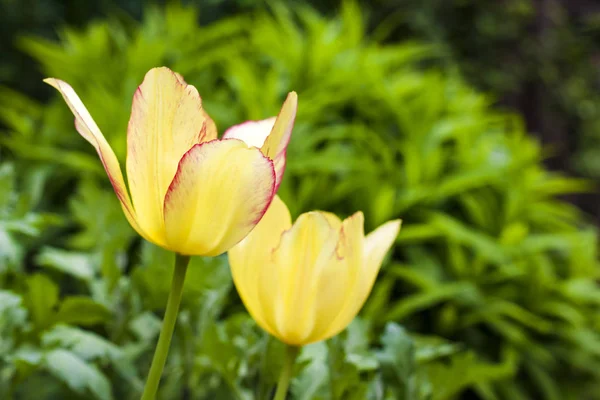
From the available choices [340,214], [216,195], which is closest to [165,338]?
[216,195]

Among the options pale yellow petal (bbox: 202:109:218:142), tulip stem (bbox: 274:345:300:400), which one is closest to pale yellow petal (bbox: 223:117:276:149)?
pale yellow petal (bbox: 202:109:218:142)

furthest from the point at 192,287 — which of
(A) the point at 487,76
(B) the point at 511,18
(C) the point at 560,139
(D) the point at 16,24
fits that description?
(C) the point at 560,139

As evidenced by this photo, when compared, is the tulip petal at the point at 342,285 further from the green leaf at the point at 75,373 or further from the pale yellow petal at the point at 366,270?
the green leaf at the point at 75,373

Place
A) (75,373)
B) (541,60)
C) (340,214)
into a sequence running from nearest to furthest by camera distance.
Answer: (75,373) → (340,214) → (541,60)

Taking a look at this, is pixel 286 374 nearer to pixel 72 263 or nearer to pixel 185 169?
pixel 185 169

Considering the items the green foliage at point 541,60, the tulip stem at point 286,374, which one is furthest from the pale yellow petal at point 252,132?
the green foliage at point 541,60

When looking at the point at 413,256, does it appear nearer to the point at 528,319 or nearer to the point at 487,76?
the point at 528,319
